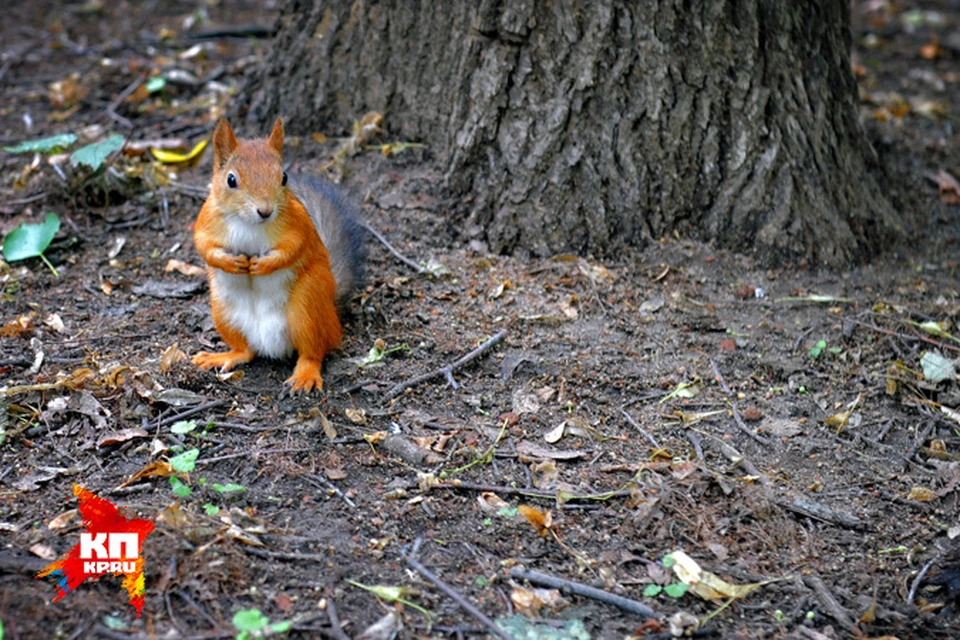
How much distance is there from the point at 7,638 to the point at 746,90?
122 inches

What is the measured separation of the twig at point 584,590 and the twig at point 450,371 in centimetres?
87

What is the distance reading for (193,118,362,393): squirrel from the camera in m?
3.06

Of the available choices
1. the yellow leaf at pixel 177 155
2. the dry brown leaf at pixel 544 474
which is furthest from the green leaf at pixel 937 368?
the yellow leaf at pixel 177 155

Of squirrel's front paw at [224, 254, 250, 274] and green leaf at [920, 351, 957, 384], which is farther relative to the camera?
green leaf at [920, 351, 957, 384]

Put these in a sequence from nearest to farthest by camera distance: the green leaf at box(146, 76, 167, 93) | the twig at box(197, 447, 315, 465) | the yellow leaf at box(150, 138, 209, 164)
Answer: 1. the twig at box(197, 447, 315, 465)
2. the yellow leaf at box(150, 138, 209, 164)
3. the green leaf at box(146, 76, 167, 93)

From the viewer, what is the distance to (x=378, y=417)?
10.2ft

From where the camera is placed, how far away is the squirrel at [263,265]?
10.0ft

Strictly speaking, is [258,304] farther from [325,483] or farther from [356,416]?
[325,483]

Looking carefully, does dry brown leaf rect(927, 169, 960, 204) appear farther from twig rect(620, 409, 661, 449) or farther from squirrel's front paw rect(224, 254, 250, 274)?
squirrel's front paw rect(224, 254, 250, 274)

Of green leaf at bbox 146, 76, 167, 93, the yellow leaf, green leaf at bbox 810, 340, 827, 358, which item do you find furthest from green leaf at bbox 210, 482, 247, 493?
green leaf at bbox 146, 76, 167, 93

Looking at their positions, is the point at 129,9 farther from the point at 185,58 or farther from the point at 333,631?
the point at 333,631

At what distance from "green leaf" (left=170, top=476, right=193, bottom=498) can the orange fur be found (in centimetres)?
61

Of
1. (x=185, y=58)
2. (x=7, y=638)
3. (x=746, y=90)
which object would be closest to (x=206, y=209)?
(x=7, y=638)

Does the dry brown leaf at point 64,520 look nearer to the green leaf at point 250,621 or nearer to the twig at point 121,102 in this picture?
the green leaf at point 250,621
